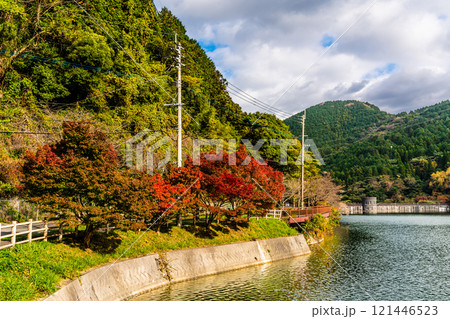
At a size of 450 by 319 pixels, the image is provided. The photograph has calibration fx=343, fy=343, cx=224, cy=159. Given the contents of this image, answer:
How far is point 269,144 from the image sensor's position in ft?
203

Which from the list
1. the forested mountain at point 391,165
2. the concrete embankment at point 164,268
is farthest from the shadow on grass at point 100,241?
the forested mountain at point 391,165

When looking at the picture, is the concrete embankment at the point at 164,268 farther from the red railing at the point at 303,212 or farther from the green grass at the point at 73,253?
the red railing at the point at 303,212

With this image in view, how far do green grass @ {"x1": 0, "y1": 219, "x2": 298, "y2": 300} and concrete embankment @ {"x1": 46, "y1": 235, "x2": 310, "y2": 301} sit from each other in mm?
675

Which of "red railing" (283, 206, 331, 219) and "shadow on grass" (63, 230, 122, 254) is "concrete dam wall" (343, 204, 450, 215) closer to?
"red railing" (283, 206, 331, 219)

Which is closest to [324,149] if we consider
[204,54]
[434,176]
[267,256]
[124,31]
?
[434,176]

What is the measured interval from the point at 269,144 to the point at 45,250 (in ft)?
162

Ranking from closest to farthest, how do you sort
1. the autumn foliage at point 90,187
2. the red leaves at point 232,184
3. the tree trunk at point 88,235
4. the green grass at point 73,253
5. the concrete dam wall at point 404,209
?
the green grass at point 73,253 → the autumn foliage at point 90,187 → the tree trunk at point 88,235 → the red leaves at point 232,184 → the concrete dam wall at point 404,209

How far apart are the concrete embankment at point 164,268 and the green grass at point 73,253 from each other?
675 millimetres

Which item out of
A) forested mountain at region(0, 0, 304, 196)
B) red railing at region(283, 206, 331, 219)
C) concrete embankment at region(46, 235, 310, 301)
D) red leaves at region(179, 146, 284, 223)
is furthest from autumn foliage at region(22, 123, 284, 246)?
red railing at region(283, 206, 331, 219)

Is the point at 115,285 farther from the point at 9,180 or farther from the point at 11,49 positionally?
the point at 11,49

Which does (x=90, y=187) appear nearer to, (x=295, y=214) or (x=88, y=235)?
(x=88, y=235)

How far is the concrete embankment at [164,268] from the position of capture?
1539 centimetres

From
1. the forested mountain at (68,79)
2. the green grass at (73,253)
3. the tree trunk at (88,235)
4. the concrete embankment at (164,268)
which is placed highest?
the forested mountain at (68,79)

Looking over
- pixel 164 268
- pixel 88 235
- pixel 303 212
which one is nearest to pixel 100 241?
pixel 88 235
